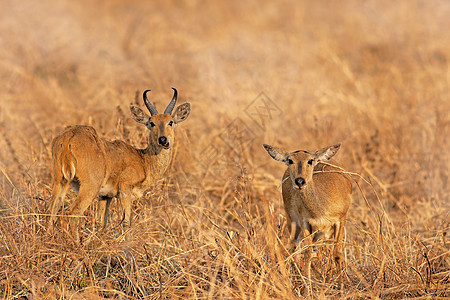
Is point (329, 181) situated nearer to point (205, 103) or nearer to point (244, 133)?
point (244, 133)

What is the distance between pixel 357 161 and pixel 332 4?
13.3 metres

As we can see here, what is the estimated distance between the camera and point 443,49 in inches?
647

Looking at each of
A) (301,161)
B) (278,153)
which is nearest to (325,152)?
(301,161)

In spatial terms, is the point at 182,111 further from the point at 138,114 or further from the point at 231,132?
the point at 231,132

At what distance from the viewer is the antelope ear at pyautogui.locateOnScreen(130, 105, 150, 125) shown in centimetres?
723

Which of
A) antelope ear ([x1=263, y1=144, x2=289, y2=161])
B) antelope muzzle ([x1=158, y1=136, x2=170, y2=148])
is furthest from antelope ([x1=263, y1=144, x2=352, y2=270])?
antelope muzzle ([x1=158, y1=136, x2=170, y2=148])

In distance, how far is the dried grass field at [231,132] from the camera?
583 centimetres

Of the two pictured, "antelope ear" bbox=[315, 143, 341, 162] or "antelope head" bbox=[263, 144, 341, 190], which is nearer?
"antelope head" bbox=[263, 144, 341, 190]

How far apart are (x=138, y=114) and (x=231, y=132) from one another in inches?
121

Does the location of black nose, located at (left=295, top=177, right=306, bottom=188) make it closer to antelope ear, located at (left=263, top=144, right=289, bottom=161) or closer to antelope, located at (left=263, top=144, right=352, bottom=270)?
antelope, located at (left=263, top=144, right=352, bottom=270)

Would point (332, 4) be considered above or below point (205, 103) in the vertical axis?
above

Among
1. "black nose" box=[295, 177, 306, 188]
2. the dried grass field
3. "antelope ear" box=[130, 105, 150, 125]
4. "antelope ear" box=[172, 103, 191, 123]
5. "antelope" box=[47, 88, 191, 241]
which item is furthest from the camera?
"antelope ear" box=[172, 103, 191, 123]

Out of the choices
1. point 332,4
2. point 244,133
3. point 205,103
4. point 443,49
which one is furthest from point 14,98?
point 332,4

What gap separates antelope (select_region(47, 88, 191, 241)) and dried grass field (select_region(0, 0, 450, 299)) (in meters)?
0.26
